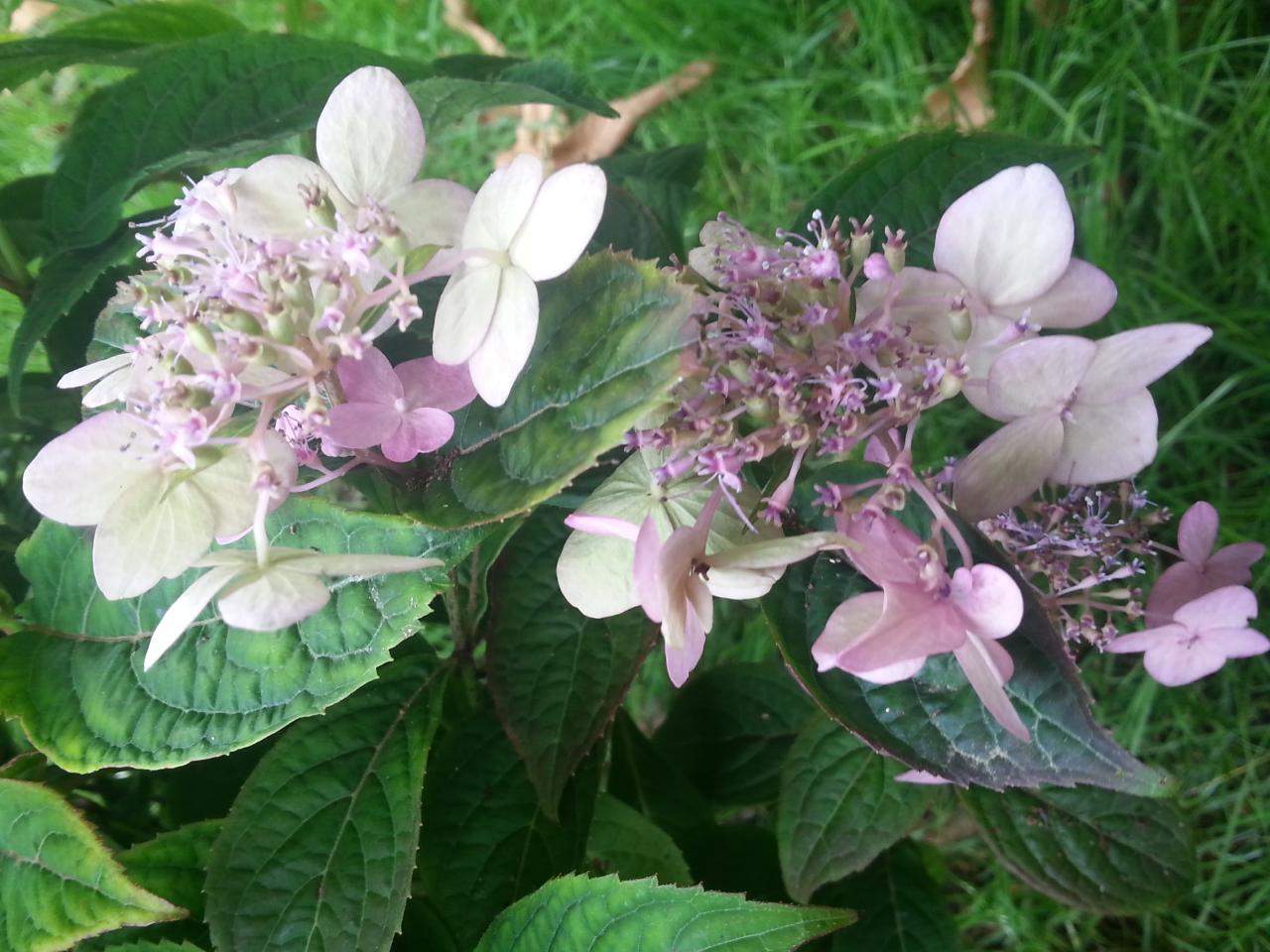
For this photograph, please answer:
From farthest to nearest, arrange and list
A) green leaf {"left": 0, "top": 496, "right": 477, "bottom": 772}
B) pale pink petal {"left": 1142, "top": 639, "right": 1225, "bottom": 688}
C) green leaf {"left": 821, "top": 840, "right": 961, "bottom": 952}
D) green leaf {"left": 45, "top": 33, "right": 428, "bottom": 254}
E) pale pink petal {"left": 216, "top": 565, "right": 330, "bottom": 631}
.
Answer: green leaf {"left": 821, "top": 840, "right": 961, "bottom": 952} → green leaf {"left": 45, "top": 33, "right": 428, "bottom": 254} → pale pink petal {"left": 1142, "top": 639, "right": 1225, "bottom": 688} → green leaf {"left": 0, "top": 496, "right": 477, "bottom": 772} → pale pink petal {"left": 216, "top": 565, "right": 330, "bottom": 631}

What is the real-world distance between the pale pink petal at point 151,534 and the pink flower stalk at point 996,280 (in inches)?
12.7

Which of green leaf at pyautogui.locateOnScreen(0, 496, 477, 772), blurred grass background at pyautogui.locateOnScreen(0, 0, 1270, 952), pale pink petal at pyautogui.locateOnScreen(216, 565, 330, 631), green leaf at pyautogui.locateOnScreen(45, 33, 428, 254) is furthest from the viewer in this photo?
blurred grass background at pyautogui.locateOnScreen(0, 0, 1270, 952)

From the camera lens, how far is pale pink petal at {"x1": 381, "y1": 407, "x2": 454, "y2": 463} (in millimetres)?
499

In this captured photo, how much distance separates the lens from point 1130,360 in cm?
49

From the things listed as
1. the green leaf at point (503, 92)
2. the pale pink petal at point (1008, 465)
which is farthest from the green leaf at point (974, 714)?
the green leaf at point (503, 92)

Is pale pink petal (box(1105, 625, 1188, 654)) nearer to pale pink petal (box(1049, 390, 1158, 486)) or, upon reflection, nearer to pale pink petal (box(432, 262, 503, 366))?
pale pink petal (box(1049, 390, 1158, 486))

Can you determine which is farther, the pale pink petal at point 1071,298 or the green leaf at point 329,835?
the green leaf at point 329,835

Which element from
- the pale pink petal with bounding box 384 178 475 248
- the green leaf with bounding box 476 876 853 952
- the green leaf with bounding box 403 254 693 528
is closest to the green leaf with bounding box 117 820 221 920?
the green leaf with bounding box 476 876 853 952

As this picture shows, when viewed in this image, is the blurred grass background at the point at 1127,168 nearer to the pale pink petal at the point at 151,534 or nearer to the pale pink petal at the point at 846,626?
the pale pink petal at the point at 151,534

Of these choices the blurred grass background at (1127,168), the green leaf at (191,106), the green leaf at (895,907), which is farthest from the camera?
the blurred grass background at (1127,168)

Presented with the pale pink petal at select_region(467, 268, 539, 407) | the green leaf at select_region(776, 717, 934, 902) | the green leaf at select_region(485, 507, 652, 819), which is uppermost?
the pale pink petal at select_region(467, 268, 539, 407)

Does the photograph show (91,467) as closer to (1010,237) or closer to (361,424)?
(361,424)

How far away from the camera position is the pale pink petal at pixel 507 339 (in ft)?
1.54

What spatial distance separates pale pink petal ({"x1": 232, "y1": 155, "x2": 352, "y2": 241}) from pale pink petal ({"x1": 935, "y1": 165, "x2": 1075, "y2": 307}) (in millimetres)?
289
